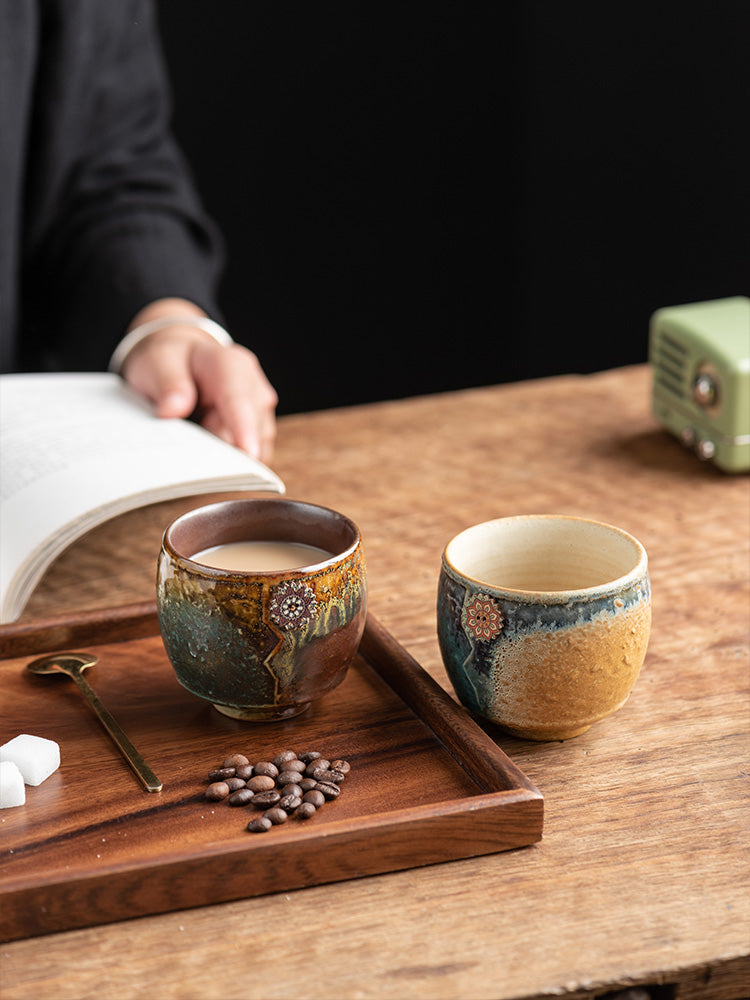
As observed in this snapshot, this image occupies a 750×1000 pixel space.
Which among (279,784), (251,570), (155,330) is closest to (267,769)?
(279,784)

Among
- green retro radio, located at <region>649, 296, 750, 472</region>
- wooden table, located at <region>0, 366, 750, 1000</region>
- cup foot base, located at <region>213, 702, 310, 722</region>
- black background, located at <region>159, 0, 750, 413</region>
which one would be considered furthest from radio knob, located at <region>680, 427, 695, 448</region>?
black background, located at <region>159, 0, 750, 413</region>

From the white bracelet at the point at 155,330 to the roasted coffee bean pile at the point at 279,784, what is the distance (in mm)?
777

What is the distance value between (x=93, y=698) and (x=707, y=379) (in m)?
0.73

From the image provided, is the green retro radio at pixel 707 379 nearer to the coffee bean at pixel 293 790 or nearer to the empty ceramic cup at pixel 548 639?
the empty ceramic cup at pixel 548 639

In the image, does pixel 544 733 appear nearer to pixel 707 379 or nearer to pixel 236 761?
pixel 236 761

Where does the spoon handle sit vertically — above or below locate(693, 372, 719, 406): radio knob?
below

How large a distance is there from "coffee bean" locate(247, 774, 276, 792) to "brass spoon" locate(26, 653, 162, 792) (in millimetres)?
56

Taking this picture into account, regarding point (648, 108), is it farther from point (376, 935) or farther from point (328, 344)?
point (376, 935)

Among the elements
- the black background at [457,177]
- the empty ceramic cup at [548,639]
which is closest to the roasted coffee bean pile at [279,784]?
the empty ceramic cup at [548,639]

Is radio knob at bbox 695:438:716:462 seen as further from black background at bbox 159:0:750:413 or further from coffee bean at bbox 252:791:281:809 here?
black background at bbox 159:0:750:413

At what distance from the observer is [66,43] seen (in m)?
1.71

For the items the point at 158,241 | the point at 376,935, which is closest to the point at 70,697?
the point at 376,935

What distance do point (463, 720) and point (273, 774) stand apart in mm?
123

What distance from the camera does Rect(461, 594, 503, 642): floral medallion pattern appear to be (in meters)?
0.72
